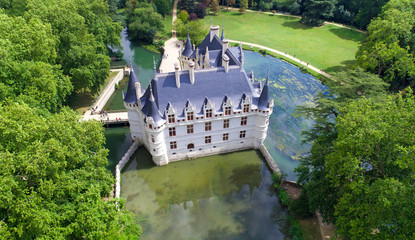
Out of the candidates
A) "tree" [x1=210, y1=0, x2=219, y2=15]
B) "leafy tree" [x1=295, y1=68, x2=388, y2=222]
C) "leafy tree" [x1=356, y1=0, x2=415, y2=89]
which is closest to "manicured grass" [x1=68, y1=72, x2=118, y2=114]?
"leafy tree" [x1=295, y1=68, x2=388, y2=222]

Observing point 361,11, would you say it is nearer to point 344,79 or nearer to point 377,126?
point 344,79

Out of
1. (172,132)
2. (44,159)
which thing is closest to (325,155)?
(172,132)

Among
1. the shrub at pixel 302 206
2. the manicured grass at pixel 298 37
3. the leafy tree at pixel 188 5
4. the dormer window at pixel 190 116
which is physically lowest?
the shrub at pixel 302 206

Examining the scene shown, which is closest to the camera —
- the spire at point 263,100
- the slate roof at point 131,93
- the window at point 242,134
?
the spire at point 263,100

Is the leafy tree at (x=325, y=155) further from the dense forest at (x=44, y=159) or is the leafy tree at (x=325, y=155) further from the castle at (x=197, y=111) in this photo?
the dense forest at (x=44, y=159)

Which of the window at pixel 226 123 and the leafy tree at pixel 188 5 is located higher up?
the leafy tree at pixel 188 5

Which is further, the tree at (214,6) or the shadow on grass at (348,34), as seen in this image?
the tree at (214,6)

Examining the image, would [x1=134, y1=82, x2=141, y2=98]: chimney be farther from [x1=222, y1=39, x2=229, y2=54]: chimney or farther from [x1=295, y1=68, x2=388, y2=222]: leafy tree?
[x1=295, y1=68, x2=388, y2=222]: leafy tree

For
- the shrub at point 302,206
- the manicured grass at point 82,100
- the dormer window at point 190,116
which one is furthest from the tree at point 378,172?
the manicured grass at point 82,100
